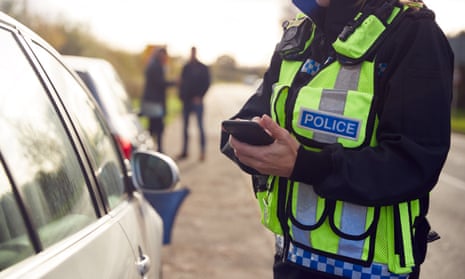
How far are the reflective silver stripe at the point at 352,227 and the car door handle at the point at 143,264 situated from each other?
0.75m

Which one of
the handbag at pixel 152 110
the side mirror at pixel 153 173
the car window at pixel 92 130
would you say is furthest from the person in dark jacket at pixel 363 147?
the handbag at pixel 152 110

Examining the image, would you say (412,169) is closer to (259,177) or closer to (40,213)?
(259,177)

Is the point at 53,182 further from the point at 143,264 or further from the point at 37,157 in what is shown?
the point at 143,264

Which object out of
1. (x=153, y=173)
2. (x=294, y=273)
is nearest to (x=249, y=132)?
(x=294, y=273)

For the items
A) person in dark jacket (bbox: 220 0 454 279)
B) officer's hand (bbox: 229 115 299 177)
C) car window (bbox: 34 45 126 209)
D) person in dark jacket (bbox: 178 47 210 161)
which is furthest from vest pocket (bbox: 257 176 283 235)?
person in dark jacket (bbox: 178 47 210 161)

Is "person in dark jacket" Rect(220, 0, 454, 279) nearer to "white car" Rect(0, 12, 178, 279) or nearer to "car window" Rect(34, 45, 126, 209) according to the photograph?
"white car" Rect(0, 12, 178, 279)

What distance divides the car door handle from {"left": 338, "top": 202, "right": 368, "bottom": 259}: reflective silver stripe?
2.48 ft

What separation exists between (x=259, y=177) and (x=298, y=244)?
0.29 m

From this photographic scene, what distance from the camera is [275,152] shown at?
2051 mm

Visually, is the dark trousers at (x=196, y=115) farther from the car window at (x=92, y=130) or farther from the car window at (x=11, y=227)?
the car window at (x=11, y=227)

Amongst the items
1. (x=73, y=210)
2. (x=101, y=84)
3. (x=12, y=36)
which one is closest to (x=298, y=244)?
(x=73, y=210)

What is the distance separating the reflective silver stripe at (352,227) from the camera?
211 cm

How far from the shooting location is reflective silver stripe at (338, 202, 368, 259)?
211 cm

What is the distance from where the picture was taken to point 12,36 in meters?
2.01
